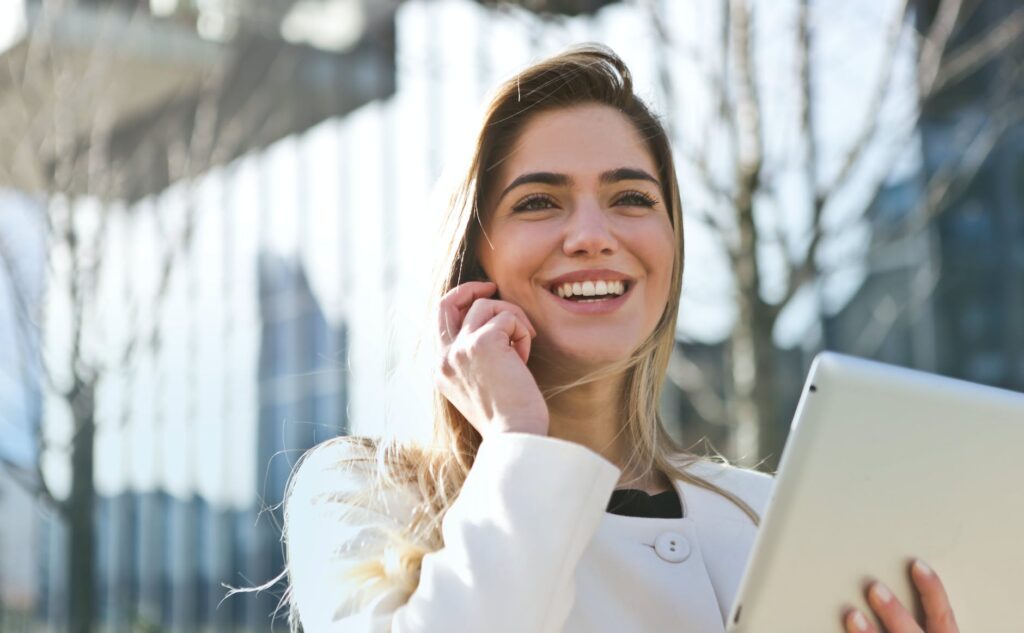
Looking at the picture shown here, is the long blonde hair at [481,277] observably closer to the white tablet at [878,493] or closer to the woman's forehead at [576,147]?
the woman's forehead at [576,147]

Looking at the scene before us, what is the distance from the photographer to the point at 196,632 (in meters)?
14.9

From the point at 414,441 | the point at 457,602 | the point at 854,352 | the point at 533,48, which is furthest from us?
the point at 854,352

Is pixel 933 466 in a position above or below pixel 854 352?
above

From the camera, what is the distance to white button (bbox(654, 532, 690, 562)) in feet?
6.70

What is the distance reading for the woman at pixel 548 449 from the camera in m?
1.69

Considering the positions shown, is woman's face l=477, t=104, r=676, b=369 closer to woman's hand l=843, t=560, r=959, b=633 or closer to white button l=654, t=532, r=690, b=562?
white button l=654, t=532, r=690, b=562

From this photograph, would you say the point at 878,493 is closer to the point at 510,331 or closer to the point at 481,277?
the point at 510,331

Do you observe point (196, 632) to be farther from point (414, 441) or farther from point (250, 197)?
point (414, 441)

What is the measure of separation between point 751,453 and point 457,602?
11.7 ft

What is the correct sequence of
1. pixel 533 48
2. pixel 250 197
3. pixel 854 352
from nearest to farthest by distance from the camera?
pixel 533 48, pixel 854 352, pixel 250 197

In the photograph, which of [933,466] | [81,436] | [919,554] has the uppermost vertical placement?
[933,466]

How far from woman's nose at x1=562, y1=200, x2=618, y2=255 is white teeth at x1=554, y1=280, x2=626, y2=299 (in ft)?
0.17

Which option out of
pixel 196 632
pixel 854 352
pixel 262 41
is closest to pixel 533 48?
pixel 854 352

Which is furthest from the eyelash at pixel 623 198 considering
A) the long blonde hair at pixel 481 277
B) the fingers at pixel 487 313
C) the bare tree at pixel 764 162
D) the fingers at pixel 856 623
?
the bare tree at pixel 764 162
